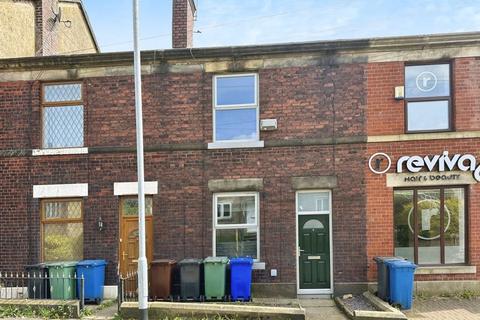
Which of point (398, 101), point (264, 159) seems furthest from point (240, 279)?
point (398, 101)

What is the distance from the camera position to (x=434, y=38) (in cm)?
1102

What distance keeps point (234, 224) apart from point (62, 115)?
5363mm

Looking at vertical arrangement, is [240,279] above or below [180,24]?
below

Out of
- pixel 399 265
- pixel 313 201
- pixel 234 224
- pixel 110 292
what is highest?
pixel 313 201

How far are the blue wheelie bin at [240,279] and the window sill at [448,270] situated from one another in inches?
161

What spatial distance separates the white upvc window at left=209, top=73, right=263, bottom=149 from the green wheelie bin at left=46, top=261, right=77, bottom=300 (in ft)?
15.3

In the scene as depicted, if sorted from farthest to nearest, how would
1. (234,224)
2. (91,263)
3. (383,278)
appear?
1. (234,224)
2. (91,263)
3. (383,278)

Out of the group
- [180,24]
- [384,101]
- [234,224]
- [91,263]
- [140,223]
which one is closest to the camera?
[140,223]

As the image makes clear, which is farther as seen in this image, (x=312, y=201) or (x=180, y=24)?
(x=180, y=24)

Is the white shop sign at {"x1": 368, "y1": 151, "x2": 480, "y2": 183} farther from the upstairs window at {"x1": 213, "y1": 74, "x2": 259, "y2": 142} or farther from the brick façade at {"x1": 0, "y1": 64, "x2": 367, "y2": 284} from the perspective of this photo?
the upstairs window at {"x1": 213, "y1": 74, "x2": 259, "y2": 142}

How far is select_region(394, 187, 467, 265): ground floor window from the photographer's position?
11188mm

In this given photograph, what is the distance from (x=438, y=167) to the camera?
10969 mm

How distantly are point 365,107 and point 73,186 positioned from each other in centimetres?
761

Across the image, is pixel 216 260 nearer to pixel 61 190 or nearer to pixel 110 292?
pixel 110 292
